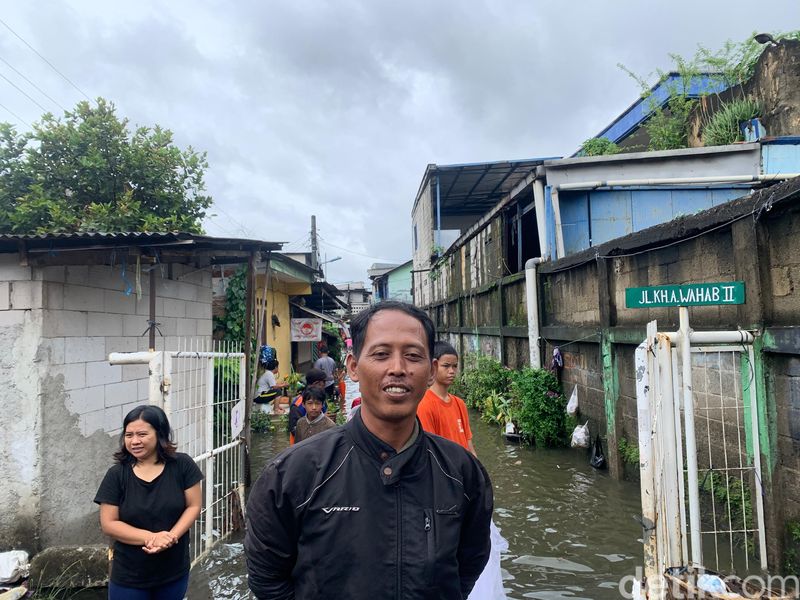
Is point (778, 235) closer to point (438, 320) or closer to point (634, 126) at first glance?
point (634, 126)

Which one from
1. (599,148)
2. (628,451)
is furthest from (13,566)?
(599,148)

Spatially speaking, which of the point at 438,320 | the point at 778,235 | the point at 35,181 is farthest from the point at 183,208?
the point at 438,320

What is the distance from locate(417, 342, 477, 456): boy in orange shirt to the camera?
3736mm

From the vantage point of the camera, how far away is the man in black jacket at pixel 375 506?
60.6 inches

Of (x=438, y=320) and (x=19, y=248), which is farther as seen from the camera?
(x=438, y=320)

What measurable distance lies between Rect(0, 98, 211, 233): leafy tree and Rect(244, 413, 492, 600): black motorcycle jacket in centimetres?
845

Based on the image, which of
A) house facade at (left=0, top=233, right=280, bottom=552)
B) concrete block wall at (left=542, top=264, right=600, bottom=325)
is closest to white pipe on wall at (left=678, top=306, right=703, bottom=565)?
house facade at (left=0, top=233, right=280, bottom=552)

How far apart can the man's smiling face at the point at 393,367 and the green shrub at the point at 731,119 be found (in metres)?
12.6

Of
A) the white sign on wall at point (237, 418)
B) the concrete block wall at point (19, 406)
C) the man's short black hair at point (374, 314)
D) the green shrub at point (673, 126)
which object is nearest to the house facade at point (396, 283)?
the green shrub at point (673, 126)

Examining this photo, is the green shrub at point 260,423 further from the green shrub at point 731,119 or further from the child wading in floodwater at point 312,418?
the green shrub at point 731,119

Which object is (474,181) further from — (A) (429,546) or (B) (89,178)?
(A) (429,546)

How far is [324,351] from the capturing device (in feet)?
65.5

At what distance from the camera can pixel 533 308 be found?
34.8ft

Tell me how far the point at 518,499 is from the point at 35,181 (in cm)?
944
